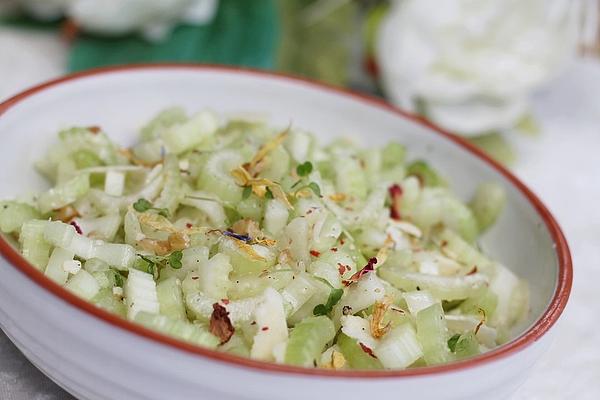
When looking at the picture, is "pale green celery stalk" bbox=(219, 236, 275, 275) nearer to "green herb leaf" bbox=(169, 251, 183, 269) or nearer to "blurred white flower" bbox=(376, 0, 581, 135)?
"green herb leaf" bbox=(169, 251, 183, 269)

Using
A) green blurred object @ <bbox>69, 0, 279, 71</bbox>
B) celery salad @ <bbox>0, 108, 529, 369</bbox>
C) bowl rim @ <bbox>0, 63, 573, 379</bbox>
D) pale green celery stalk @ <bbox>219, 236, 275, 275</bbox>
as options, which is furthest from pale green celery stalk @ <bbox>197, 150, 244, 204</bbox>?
green blurred object @ <bbox>69, 0, 279, 71</bbox>

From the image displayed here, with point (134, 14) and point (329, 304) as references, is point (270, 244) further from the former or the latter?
point (134, 14)

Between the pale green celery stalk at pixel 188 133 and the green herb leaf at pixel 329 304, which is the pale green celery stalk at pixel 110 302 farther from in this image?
the pale green celery stalk at pixel 188 133

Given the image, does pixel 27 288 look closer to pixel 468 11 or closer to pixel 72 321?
pixel 72 321

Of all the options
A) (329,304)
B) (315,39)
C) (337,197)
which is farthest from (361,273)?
(315,39)

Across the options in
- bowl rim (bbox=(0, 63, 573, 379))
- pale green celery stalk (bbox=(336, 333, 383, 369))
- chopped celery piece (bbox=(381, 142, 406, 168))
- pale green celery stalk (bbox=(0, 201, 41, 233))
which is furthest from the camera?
chopped celery piece (bbox=(381, 142, 406, 168))

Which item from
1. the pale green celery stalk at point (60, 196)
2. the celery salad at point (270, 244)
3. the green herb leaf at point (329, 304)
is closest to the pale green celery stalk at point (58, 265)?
the celery salad at point (270, 244)
